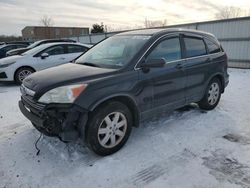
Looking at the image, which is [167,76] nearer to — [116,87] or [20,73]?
[116,87]

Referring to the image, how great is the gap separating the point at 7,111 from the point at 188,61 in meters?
4.08

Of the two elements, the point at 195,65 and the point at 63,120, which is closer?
the point at 63,120

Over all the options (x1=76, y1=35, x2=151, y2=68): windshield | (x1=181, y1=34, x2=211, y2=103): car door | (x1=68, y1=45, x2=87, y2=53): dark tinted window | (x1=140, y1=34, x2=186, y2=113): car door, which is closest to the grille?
(x1=76, y1=35, x2=151, y2=68): windshield

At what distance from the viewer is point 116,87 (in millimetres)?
3012

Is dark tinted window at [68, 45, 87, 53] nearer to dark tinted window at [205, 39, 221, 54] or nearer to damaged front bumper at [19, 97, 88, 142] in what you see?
dark tinted window at [205, 39, 221, 54]

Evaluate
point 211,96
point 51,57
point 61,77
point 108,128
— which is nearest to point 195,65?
point 211,96

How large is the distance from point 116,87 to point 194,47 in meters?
2.12

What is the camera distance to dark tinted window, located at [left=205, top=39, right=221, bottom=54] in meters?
4.70

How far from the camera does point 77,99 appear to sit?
2748 millimetres

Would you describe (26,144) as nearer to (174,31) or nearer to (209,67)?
(174,31)

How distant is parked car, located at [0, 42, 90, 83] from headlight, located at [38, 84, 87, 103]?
5.57 meters

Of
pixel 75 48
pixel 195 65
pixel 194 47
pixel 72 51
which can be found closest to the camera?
pixel 195 65

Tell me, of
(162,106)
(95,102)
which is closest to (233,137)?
(162,106)

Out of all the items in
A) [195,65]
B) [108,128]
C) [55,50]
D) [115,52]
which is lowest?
[108,128]
